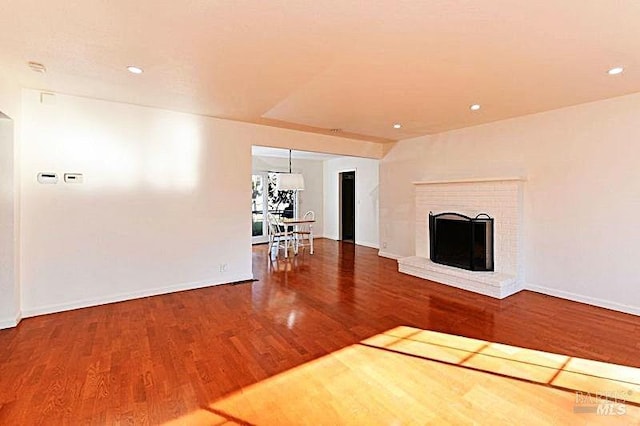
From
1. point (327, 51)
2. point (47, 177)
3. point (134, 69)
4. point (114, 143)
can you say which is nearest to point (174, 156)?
point (114, 143)

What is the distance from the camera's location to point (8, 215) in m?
3.16

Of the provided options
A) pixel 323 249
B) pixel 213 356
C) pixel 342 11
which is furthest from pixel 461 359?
pixel 323 249

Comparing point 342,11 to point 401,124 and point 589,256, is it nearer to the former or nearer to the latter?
point 401,124

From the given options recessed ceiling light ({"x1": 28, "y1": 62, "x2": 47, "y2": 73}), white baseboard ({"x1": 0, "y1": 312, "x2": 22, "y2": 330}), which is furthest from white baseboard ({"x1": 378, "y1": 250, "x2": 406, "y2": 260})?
recessed ceiling light ({"x1": 28, "y1": 62, "x2": 47, "y2": 73})

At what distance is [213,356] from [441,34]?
313 cm

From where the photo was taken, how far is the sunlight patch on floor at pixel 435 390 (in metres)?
1.90

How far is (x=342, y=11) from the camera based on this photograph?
196cm

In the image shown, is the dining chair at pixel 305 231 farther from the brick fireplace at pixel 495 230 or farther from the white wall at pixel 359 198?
the brick fireplace at pixel 495 230

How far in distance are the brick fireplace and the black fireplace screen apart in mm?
100

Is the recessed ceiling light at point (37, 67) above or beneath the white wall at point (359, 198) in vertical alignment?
above

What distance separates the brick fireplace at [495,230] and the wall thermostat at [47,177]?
5.19m

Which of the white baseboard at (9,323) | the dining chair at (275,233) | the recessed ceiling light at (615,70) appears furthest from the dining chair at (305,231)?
the recessed ceiling light at (615,70)

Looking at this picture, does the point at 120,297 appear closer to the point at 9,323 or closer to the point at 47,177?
the point at 9,323

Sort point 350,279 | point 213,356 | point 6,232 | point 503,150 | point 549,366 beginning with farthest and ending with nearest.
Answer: point 350,279 < point 503,150 < point 6,232 < point 213,356 < point 549,366
